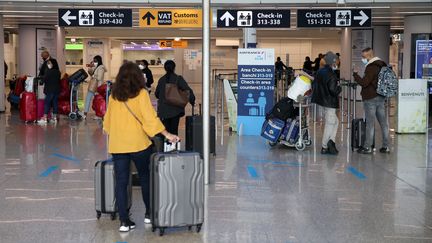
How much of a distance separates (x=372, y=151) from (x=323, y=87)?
1483 millimetres

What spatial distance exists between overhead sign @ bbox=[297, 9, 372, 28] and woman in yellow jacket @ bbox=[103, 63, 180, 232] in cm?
1031

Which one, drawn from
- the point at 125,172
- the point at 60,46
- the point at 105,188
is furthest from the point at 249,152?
the point at 60,46

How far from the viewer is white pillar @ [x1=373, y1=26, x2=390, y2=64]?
2452 cm

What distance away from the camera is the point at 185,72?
137 feet

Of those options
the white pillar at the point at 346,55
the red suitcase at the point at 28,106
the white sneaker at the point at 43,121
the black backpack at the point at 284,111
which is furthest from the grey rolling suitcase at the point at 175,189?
the white pillar at the point at 346,55

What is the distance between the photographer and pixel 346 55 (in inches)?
998

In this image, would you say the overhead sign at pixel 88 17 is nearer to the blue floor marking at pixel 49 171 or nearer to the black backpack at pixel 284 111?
the black backpack at pixel 284 111

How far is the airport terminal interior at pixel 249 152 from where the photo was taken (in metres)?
6.40

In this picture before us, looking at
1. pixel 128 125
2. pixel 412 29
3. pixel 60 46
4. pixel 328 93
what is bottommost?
pixel 128 125

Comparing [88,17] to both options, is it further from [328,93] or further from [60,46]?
[60,46]

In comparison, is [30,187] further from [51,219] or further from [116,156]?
[116,156]

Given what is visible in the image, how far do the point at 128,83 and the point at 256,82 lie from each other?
26.9 feet

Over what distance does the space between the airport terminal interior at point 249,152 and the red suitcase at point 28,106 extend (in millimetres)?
56

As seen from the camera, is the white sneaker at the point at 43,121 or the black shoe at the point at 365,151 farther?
the white sneaker at the point at 43,121
